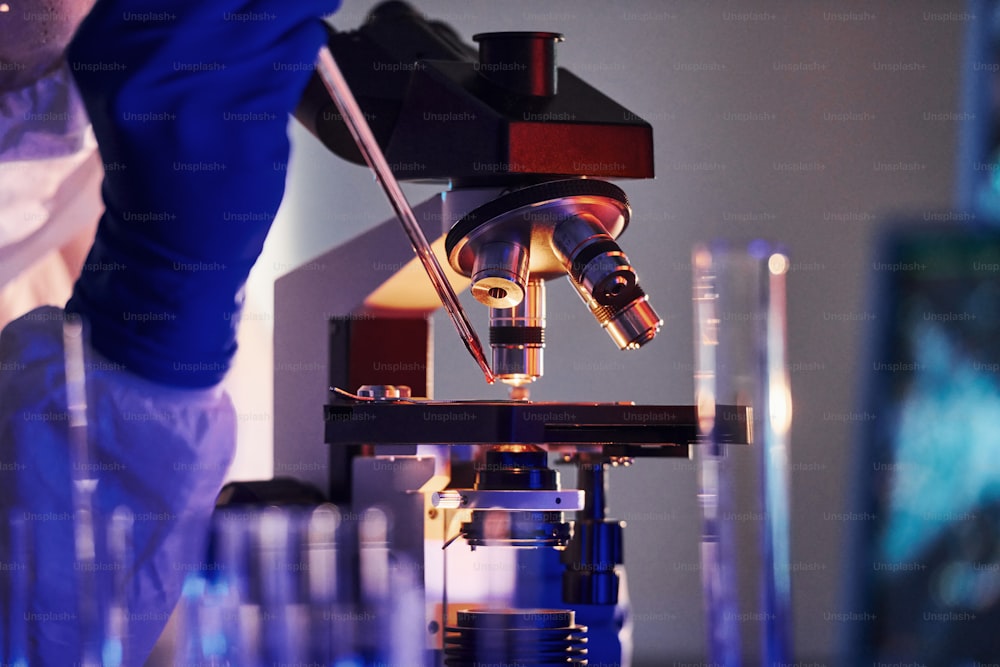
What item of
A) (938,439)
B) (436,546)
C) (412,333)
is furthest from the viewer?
(938,439)

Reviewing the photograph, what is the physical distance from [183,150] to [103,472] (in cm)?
42

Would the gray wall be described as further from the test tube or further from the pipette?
the test tube

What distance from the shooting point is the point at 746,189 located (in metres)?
2.62

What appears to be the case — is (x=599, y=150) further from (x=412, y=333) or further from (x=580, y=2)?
(x=580, y=2)

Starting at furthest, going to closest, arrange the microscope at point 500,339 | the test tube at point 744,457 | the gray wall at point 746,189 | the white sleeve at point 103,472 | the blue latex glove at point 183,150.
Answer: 1. the gray wall at point 746,189
2. the white sleeve at point 103,472
3. the blue latex glove at point 183,150
4. the microscope at point 500,339
5. the test tube at point 744,457

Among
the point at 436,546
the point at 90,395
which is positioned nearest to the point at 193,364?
the point at 90,395

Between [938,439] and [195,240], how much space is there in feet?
5.70

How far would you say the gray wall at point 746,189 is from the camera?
8.29 ft

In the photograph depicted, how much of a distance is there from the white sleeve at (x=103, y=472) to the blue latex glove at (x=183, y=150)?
0.07 metres

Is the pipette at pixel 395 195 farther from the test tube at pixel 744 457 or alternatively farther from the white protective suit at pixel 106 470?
the white protective suit at pixel 106 470

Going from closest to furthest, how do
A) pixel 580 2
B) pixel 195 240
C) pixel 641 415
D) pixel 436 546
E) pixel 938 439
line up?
pixel 641 415 → pixel 436 546 → pixel 195 240 → pixel 938 439 → pixel 580 2

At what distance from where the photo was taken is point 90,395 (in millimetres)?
1362

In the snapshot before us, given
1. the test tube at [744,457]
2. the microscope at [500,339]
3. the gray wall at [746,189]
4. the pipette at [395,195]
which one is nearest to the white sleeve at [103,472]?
the microscope at [500,339]

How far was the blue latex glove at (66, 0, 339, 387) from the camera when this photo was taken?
1.20 m
